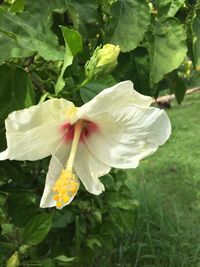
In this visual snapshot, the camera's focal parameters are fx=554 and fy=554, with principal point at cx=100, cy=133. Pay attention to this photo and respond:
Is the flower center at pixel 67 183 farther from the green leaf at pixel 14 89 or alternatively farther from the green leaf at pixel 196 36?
the green leaf at pixel 196 36

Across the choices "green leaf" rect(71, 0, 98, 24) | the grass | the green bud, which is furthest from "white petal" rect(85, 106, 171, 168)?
the grass

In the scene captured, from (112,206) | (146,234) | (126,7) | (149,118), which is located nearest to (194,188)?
(146,234)

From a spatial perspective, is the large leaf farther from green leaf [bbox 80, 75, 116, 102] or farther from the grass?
the grass

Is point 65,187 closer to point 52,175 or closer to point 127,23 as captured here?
point 52,175

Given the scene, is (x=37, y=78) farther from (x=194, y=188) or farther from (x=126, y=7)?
(x=194, y=188)

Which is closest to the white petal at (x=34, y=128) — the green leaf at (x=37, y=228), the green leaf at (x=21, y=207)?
the green leaf at (x=37, y=228)

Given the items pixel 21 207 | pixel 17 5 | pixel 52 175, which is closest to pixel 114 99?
pixel 52 175
